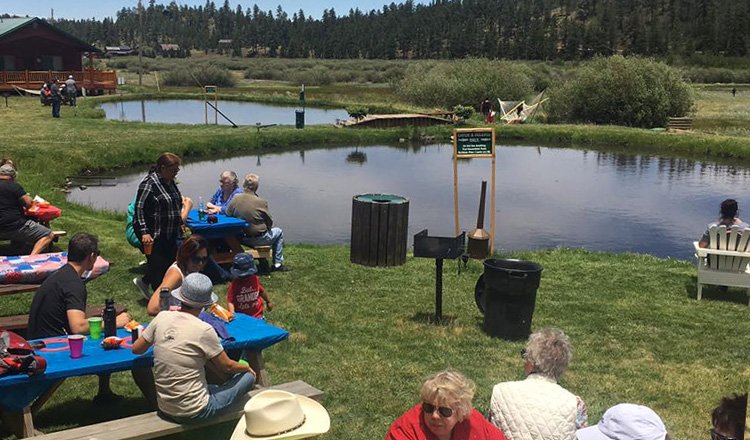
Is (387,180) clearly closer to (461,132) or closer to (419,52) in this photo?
(461,132)

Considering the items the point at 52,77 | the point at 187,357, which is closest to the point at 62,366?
the point at 187,357

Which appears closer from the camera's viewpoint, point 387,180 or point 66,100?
point 387,180

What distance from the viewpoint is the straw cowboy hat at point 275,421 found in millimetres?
4090

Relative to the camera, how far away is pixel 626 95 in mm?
44719

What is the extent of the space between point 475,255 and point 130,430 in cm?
890

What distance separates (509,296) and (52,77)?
45923 millimetres

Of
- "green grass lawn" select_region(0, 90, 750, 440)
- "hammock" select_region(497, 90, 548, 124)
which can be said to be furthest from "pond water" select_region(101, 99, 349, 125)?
"green grass lawn" select_region(0, 90, 750, 440)

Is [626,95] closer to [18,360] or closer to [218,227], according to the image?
[218,227]

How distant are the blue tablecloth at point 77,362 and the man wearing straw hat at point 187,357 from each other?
252 mm

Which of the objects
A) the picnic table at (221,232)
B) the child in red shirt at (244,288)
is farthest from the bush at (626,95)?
the child in red shirt at (244,288)

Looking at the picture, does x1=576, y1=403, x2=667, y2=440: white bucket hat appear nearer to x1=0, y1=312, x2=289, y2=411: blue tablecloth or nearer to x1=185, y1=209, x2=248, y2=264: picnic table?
x1=0, y1=312, x2=289, y2=411: blue tablecloth

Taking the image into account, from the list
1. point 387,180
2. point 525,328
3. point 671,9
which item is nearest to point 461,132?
point 525,328

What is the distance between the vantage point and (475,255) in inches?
513

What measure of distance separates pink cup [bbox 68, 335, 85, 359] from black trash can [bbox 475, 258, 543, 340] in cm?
448
